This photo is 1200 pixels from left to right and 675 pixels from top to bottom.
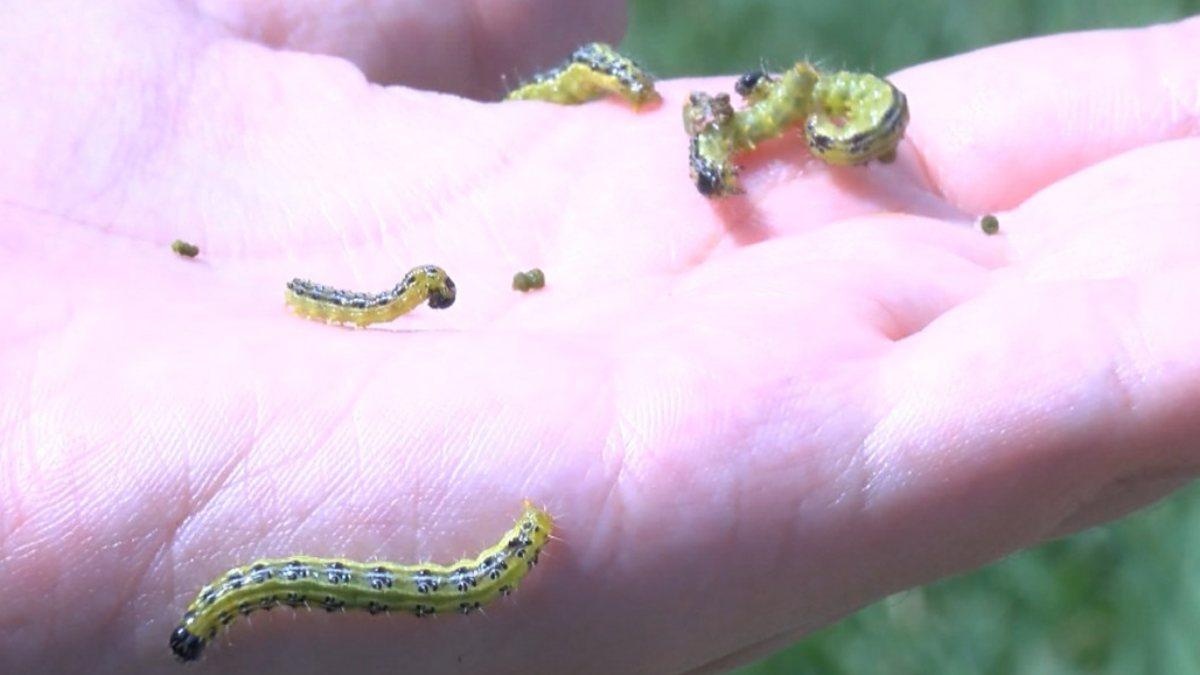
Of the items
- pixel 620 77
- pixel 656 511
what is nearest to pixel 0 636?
pixel 656 511

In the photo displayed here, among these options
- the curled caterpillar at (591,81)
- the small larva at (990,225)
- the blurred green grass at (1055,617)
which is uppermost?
the curled caterpillar at (591,81)

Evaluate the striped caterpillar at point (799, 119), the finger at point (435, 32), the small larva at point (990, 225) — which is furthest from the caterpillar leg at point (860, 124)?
the finger at point (435, 32)

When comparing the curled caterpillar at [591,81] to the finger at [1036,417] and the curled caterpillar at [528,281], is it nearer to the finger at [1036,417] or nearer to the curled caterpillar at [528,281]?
the curled caterpillar at [528,281]

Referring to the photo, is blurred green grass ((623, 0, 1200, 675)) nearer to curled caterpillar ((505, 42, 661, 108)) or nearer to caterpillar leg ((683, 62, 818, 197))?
caterpillar leg ((683, 62, 818, 197))

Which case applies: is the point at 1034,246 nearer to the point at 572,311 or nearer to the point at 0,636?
the point at 572,311

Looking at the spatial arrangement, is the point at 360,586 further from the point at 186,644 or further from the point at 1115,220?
the point at 1115,220

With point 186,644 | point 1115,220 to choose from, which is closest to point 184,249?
point 186,644

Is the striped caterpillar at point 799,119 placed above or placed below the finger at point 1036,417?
above
